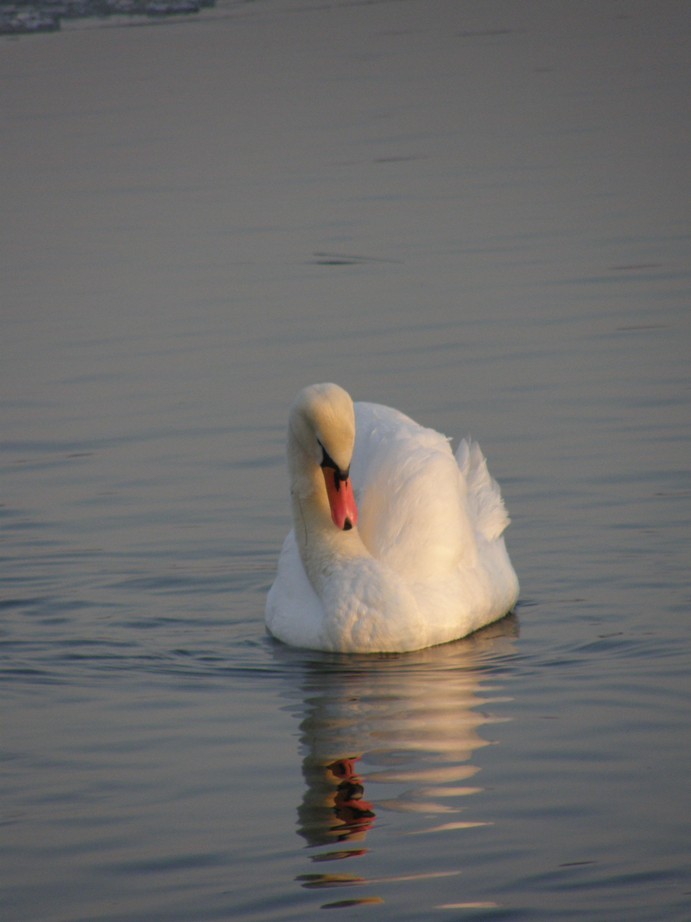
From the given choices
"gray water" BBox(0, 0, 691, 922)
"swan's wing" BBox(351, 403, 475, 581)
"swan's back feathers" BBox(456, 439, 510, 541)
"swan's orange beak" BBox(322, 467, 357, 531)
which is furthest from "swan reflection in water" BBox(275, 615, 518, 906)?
"swan's back feathers" BBox(456, 439, 510, 541)

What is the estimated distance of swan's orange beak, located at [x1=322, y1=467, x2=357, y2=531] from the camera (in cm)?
862

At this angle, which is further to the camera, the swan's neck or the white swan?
the swan's neck

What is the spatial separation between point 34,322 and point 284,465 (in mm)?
4864

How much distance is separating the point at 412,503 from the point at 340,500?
513 millimetres

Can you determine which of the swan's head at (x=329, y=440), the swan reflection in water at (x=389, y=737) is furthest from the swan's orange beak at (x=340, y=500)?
the swan reflection in water at (x=389, y=737)

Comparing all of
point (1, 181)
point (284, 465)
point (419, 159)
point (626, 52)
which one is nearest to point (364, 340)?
point (284, 465)

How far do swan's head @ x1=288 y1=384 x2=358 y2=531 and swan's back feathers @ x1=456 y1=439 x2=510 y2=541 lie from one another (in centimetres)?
102

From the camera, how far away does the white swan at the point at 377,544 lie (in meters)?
8.58

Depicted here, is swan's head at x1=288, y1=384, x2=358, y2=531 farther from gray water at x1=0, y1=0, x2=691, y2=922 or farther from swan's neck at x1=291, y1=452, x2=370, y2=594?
gray water at x1=0, y1=0, x2=691, y2=922

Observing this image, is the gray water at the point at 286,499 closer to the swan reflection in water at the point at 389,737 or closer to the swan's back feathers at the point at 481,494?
the swan reflection in water at the point at 389,737

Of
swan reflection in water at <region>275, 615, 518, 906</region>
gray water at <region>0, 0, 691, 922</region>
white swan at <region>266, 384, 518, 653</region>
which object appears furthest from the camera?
white swan at <region>266, 384, 518, 653</region>

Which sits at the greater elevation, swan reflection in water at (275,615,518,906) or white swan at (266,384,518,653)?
white swan at (266,384,518,653)

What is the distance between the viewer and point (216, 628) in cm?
892

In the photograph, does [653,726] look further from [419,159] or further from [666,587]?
[419,159]
